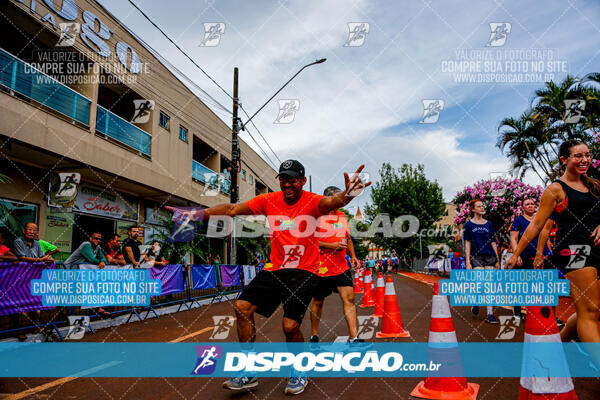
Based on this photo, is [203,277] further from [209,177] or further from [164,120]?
[209,177]

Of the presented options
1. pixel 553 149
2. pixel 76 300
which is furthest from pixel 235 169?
pixel 553 149

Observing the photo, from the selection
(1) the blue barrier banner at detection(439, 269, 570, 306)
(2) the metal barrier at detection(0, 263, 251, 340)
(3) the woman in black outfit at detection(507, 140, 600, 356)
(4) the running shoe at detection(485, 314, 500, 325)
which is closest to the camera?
(3) the woman in black outfit at detection(507, 140, 600, 356)

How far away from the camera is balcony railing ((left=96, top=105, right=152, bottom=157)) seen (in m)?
13.5

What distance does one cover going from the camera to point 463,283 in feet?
27.3

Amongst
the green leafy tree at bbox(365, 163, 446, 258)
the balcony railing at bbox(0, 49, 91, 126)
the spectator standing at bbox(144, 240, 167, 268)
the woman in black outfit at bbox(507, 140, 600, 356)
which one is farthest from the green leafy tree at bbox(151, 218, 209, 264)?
the green leafy tree at bbox(365, 163, 446, 258)

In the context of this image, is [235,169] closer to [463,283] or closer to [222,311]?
[222,311]

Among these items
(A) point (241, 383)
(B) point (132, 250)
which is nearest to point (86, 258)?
(B) point (132, 250)

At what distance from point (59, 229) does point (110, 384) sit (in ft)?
33.9

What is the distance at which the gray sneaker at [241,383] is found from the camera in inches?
133

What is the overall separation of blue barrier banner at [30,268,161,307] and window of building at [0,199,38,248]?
4136 mm

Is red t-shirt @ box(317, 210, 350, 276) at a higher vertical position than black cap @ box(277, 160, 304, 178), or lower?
lower

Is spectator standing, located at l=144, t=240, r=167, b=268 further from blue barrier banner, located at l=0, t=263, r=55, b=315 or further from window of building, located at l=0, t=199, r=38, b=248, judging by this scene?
blue barrier banner, located at l=0, t=263, r=55, b=315

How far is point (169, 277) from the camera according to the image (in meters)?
9.91

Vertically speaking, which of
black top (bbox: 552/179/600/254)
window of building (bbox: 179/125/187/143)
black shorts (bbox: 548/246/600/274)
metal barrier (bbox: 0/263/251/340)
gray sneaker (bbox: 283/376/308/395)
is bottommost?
metal barrier (bbox: 0/263/251/340)
